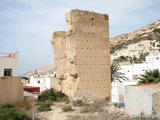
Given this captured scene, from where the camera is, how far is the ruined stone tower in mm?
11195

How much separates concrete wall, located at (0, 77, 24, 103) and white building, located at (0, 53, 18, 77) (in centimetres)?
126

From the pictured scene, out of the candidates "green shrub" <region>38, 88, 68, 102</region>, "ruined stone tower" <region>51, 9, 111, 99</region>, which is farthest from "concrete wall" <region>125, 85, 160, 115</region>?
"green shrub" <region>38, 88, 68, 102</region>

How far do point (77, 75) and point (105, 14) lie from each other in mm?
4269

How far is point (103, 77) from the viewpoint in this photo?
1210cm

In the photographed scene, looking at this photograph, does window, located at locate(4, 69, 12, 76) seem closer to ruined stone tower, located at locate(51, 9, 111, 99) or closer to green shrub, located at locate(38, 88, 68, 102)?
green shrub, located at locate(38, 88, 68, 102)

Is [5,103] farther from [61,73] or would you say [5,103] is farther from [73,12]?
[73,12]

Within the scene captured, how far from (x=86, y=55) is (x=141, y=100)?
4750 millimetres

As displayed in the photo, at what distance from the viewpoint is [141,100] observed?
7.52 m

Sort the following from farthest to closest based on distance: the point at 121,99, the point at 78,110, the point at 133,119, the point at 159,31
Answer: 1. the point at 159,31
2. the point at 121,99
3. the point at 78,110
4. the point at 133,119

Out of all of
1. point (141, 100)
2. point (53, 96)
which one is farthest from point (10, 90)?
point (141, 100)

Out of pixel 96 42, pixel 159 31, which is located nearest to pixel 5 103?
pixel 96 42

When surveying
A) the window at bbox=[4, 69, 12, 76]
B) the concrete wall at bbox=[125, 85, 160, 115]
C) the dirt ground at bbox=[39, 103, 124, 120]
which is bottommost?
the dirt ground at bbox=[39, 103, 124, 120]

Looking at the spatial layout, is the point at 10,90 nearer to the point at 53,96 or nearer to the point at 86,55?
the point at 53,96

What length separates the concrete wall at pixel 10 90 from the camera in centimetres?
1142
